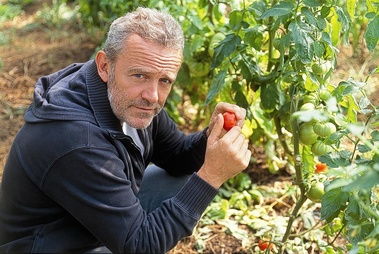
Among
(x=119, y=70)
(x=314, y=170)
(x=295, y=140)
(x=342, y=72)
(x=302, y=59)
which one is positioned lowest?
(x=342, y=72)

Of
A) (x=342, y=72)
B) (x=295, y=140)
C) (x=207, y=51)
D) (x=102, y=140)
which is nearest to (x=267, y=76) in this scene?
(x=295, y=140)

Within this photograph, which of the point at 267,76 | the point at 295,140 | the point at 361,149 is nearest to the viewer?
the point at 361,149

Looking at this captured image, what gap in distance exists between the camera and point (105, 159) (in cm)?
183

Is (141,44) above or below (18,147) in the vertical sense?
above

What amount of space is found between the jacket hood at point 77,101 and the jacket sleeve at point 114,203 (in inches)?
4.9

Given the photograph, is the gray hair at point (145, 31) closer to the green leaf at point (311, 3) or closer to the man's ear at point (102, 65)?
the man's ear at point (102, 65)

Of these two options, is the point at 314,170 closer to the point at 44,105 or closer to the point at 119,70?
the point at 119,70

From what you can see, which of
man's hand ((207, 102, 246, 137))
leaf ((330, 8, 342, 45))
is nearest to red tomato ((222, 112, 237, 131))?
man's hand ((207, 102, 246, 137))

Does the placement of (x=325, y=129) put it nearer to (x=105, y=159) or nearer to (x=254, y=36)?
(x=254, y=36)

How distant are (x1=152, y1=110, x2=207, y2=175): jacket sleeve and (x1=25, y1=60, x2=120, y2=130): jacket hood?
0.41 meters

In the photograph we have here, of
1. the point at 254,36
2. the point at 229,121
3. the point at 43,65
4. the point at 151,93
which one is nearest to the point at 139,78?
the point at 151,93

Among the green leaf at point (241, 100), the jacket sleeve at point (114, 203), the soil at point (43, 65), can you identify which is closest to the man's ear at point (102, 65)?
the jacket sleeve at point (114, 203)

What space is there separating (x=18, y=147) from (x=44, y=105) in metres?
0.18

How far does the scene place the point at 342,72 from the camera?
12.0 feet
